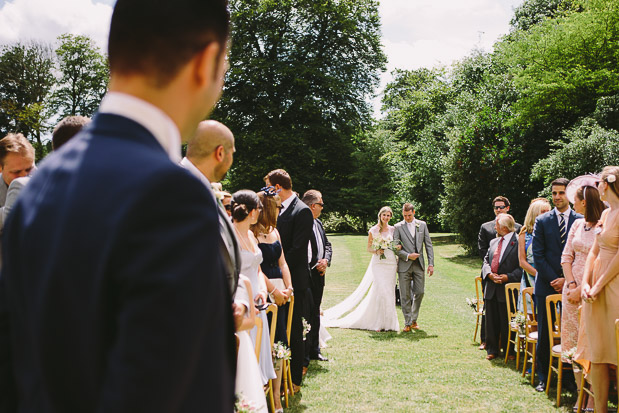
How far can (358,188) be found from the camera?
36.6 m

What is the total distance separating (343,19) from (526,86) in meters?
15.0

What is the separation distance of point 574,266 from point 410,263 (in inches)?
197

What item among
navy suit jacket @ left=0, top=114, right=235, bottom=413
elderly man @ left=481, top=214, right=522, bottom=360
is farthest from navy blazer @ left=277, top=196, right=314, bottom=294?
navy suit jacket @ left=0, top=114, right=235, bottom=413

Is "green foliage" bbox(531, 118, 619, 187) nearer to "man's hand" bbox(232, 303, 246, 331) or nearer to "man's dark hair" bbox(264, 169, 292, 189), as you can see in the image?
"man's dark hair" bbox(264, 169, 292, 189)

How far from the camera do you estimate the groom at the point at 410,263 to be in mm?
10844

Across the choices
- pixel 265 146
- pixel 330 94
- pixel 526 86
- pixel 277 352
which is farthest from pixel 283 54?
pixel 277 352

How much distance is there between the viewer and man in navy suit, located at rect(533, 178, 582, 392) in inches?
269

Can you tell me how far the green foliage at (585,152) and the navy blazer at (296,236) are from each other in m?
13.8

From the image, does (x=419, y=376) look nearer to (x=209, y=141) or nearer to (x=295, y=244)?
(x=295, y=244)

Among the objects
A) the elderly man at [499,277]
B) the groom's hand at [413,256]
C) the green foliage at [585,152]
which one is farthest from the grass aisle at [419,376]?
the green foliage at [585,152]

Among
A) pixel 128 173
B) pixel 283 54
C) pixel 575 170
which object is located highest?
pixel 283 54

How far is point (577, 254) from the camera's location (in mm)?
6000

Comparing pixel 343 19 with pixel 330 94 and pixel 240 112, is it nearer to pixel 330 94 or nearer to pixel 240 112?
pixel 330 94

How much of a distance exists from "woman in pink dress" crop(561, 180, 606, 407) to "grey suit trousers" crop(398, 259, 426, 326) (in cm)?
481
